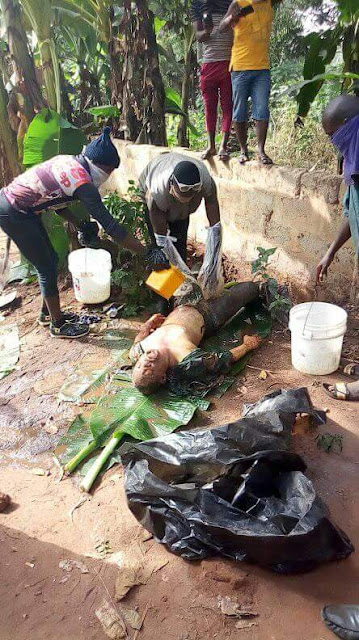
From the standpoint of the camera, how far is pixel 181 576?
2.27m

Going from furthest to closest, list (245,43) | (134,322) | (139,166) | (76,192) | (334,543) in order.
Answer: (139,166) < (134,322) < (245,43) < (76,192) < (334,543)

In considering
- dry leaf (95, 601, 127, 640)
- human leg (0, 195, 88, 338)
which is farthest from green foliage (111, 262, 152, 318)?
dry leaf (95, 601, 127, 640)

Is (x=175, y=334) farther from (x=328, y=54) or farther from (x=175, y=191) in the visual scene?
(x=328, y=54)

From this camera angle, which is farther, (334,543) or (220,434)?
(220,434)

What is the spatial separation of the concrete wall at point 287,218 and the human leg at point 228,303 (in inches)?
20.4

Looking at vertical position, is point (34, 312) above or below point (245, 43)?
below

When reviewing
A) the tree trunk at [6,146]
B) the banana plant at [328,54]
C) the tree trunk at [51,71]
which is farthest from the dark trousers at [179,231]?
the tree trunk at [6,146]

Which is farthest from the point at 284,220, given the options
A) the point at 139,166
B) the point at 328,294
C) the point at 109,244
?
the point at 139,166

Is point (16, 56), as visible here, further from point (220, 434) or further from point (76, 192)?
point (220, 434)

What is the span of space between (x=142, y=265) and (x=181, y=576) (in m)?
3.28

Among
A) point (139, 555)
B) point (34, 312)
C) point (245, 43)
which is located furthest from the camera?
point (34, 312)

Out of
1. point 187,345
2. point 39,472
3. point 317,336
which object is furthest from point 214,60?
point 39,472

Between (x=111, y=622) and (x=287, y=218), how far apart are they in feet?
11.7

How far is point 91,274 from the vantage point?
15.7 feet
